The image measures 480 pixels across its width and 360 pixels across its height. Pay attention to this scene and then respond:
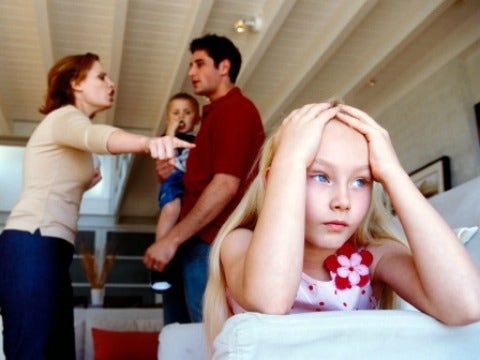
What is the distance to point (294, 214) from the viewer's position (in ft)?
2.59

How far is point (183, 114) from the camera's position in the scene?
3.09 m

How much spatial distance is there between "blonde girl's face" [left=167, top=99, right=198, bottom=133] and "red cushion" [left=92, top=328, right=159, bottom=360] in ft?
4.69

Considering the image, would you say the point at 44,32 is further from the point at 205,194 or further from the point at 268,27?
the point at 205,194

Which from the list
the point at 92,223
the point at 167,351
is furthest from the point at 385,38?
the point at 92,223

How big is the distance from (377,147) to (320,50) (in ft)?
11.3

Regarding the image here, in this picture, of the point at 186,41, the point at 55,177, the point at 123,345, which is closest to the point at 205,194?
the point at 55,177

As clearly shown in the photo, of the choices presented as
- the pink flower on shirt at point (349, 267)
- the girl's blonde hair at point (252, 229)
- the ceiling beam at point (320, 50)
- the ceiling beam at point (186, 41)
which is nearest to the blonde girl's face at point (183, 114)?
the ceiling beam at point (186, 41)

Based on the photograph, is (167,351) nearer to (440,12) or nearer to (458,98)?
(440,12)

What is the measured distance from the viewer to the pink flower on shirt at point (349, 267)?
96 centimetres

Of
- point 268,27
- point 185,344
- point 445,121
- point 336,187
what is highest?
point 268,27

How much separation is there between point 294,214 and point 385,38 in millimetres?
3656

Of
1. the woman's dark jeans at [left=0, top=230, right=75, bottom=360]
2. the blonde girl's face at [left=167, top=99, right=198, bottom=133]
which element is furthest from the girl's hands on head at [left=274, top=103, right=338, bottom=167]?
the blonde girl's face at [left=167, top=99, right=198, bottom=133]

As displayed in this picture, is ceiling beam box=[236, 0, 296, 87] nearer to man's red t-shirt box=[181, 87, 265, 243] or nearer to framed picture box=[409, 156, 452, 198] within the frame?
framed picture box=[409, 156, 452, 198]

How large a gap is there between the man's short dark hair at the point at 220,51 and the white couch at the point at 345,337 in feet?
5.95
